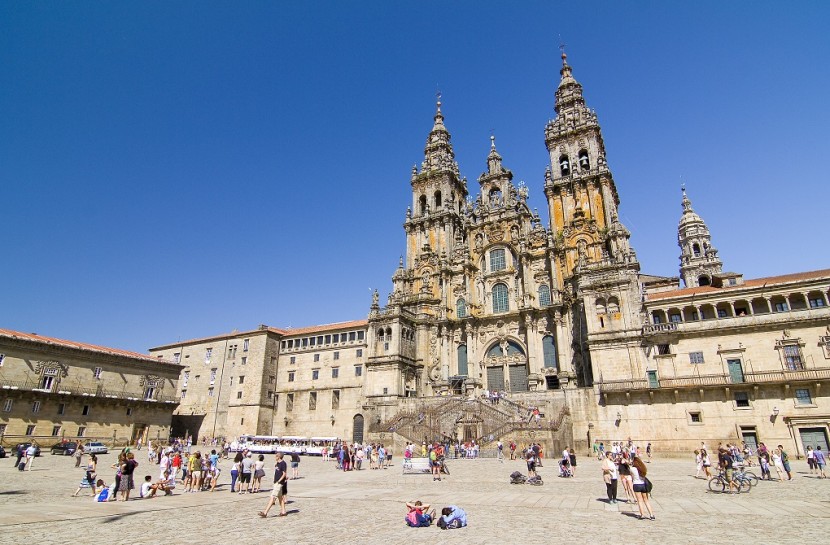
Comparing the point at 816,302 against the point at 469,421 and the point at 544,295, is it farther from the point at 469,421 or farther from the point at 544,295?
the point at 469,421

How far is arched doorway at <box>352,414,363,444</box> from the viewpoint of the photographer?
51.0 metres

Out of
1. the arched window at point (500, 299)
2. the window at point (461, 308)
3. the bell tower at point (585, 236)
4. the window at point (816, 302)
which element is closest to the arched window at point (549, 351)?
the bell tower at point (585, 236)

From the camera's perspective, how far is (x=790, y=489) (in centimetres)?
1872

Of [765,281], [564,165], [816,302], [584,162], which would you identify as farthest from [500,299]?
[816,302]

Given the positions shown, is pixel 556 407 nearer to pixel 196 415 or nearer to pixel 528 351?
pixel 528 351

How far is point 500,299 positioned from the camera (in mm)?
52750

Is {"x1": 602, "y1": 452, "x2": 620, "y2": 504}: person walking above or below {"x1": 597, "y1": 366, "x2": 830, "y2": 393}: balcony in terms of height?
below

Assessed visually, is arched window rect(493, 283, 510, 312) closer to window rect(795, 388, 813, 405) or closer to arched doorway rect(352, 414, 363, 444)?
arched doorway rect(352, 414, 363, 444)

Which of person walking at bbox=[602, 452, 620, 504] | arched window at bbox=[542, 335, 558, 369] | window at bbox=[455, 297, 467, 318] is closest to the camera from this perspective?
person walking at bbox=[602, 452, 620, 504]

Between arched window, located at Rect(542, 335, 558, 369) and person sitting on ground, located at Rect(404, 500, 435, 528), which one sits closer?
person sitting on ground, located at Rect(404, 500, 435, 528)

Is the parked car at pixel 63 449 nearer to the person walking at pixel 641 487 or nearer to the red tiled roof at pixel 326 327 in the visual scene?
the red tiled roof at pixel 326 327

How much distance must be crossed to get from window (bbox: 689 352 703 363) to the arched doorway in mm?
32302

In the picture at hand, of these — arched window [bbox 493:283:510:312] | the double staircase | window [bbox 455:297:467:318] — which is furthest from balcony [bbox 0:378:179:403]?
arched window [bbox 493:283:510:312]

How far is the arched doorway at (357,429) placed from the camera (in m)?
51.0
